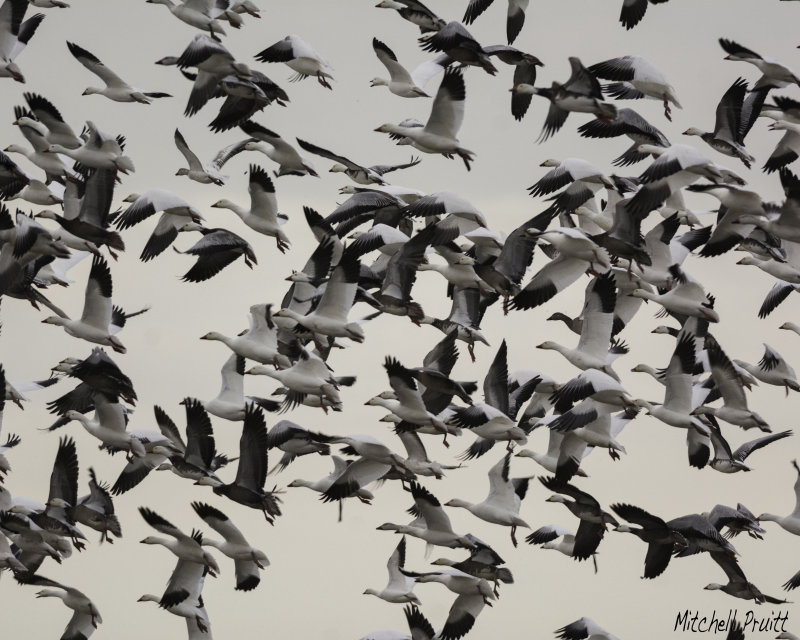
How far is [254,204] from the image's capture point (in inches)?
957

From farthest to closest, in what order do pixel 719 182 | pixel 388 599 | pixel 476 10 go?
pixel 388 599
pixel 476 10
pixel 719 182

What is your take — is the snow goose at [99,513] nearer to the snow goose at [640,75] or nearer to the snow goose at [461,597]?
the snow goose at [461,597]

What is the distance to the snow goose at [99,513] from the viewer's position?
80.0 feet

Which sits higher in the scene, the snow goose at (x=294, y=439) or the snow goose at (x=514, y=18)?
the snow goose at (x=514, y=18)

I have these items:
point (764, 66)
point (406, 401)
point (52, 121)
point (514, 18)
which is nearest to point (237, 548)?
point (406, 401)

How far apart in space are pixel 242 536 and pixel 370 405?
2.38m

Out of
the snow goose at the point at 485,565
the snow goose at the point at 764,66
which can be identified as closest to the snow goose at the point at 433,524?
the snow goose at the point at 485,565

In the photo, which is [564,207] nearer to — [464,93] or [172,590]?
[464,93]

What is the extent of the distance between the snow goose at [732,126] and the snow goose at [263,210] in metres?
5.44

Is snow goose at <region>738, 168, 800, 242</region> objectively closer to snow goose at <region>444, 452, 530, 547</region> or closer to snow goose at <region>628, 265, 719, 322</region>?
snow goose at <region>628, 265, 719, 322</region>

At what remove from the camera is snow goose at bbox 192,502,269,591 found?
23.4m

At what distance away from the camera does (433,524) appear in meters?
24.1

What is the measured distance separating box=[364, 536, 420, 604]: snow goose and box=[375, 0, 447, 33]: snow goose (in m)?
6.74

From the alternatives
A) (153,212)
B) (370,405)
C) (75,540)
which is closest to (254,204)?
(153,212)
